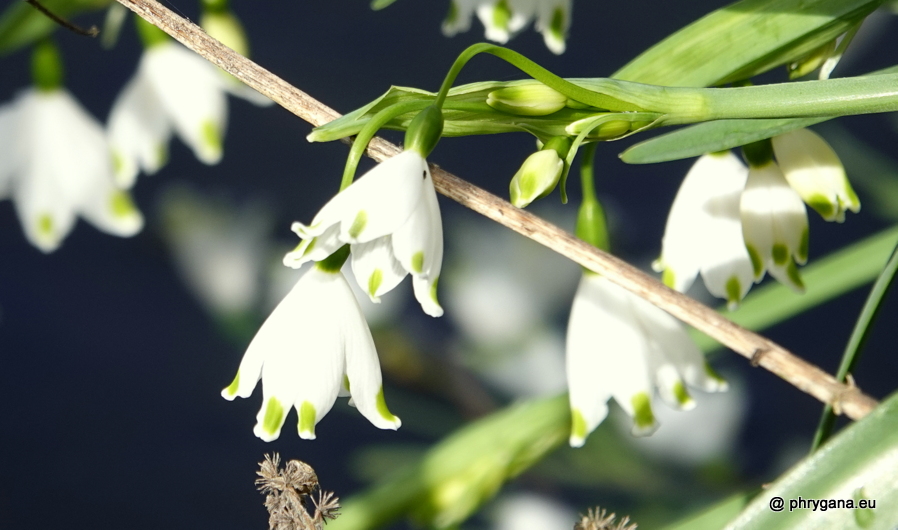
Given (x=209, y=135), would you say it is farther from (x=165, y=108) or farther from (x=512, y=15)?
(x=512, y=15)

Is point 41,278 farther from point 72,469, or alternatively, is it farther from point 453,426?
point 453,426

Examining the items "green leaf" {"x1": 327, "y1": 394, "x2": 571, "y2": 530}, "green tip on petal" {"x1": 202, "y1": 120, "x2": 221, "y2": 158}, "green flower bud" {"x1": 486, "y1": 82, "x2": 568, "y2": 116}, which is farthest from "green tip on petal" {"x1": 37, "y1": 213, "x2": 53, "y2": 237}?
"green flower bud" {"x1": 486, "y1": 82, "x2": 568, "y2": 116}

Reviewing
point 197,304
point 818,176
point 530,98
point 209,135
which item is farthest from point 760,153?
point 197,304

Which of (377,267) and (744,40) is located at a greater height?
(744,40)

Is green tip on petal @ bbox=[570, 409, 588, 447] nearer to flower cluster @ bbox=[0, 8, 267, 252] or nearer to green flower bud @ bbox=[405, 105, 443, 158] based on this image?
green flower bud @ bbox=[405, 105, 443, 158]

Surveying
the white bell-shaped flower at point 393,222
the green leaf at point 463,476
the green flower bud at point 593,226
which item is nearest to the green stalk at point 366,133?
the white bell-shaped flower at point 393,222
